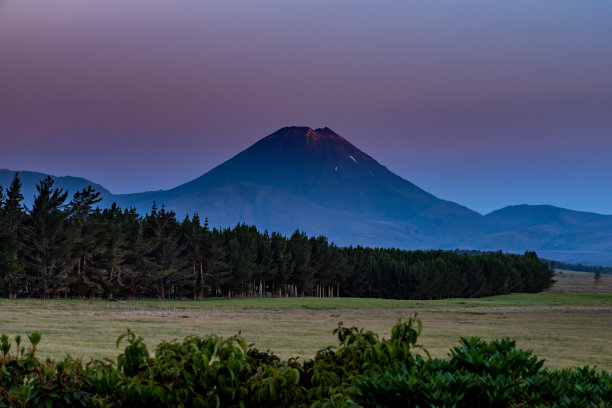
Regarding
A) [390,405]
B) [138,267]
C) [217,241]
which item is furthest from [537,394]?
[217,241]

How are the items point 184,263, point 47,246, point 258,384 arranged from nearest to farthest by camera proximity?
point 258,384, point 47,246, point 184,263

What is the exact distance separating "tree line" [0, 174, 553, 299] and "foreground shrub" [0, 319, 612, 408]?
269ft

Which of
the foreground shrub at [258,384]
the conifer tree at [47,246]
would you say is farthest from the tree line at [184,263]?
the foreground shrub at [258,384]

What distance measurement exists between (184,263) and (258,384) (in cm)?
10347

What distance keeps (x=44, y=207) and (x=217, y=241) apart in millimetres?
34129

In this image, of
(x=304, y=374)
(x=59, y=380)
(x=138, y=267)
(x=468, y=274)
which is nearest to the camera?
(x=59, y=380)

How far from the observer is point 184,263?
107000 millimetres

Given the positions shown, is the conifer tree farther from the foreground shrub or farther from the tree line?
the foreground shrub

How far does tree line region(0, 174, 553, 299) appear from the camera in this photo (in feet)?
290

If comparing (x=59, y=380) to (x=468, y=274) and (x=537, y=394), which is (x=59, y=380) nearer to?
(x=537, y=394)

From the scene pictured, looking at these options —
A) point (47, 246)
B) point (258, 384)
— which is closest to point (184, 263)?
point (47, 246)

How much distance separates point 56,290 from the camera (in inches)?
3479

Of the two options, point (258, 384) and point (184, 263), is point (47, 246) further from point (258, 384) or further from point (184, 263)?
point (258, 384)

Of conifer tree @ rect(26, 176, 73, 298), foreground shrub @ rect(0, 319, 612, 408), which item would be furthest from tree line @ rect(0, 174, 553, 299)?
foreground shrub @ rect(0, 319, 612, 408)
